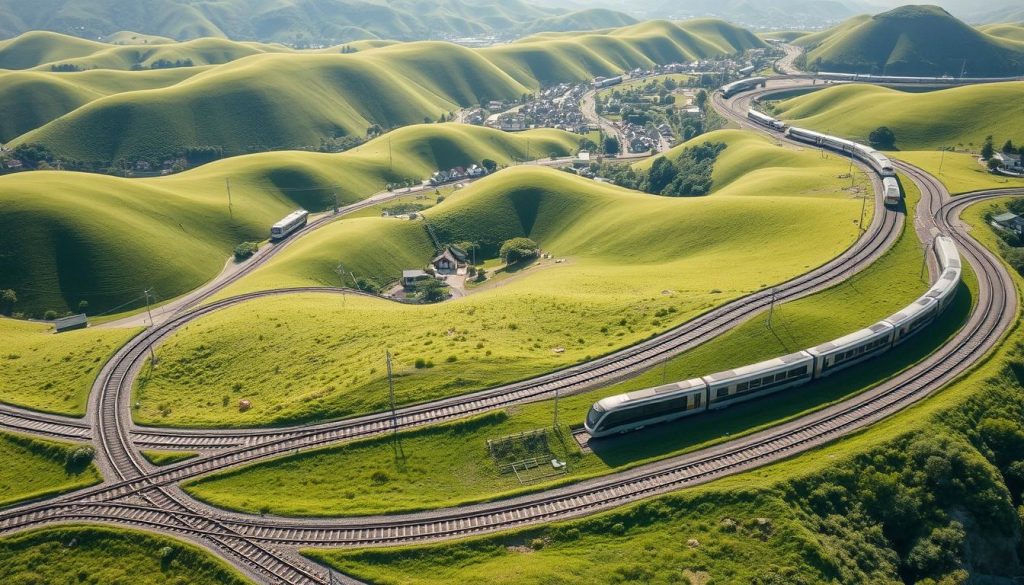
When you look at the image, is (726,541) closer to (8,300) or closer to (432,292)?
(432,292)

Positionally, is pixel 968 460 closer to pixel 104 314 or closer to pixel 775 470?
pixel 775 470

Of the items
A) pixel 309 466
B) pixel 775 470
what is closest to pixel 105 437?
pixel 309 466

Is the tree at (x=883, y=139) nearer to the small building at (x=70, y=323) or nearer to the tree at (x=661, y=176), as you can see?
the tree at (x=661, y=176)

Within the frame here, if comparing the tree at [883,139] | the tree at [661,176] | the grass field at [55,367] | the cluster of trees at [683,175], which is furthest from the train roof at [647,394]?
the tree at [883,139]

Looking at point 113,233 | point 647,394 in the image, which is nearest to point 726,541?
point 647,394

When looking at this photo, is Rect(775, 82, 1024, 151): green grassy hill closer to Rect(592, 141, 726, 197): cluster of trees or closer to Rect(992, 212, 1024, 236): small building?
Rect(592, 141, 726, 197): cluster of trees

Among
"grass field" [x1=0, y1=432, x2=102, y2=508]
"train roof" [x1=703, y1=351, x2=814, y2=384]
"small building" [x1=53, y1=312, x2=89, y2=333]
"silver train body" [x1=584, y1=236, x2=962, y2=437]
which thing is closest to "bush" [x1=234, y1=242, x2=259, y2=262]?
"small building" [x1=53, y1=312, x2=89, y2=333]
